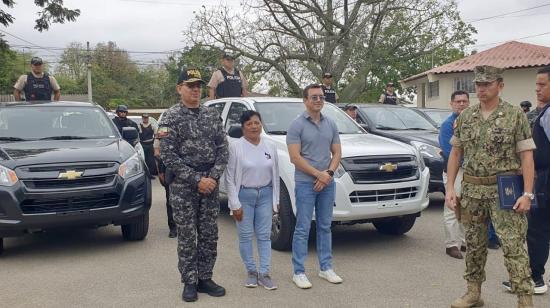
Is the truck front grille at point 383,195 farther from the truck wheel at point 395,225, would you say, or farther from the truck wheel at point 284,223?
the truck wheel at point 284,223

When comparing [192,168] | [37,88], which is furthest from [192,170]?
[37,88]

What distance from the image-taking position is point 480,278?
4.32 m

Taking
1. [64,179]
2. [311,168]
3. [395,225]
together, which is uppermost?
[311,168]

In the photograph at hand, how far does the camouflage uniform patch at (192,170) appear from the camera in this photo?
14.5ft

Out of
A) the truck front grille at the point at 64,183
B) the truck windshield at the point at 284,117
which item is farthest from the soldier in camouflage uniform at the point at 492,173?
the truck front grille at the point at 64,183

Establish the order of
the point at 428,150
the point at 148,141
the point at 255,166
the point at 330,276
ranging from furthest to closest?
the point at 148,141 → the point at 428,150 → the point at 330,276 → the point at 255,166

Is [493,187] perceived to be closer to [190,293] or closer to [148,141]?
[190,293]

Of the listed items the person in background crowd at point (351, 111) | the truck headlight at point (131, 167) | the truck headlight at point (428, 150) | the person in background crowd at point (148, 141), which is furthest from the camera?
the person in background crowd at point (148, 141)

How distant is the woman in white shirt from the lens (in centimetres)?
479

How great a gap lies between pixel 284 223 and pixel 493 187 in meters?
2.43

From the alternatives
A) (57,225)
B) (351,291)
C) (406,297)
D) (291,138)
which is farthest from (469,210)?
(57,225)

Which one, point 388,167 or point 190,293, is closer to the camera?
point 190,293

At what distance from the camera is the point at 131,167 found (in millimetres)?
6195

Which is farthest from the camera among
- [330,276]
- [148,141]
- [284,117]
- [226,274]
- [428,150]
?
[148,141]
